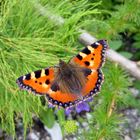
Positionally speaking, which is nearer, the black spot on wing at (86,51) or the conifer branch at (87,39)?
the black spot on wing at (86,51)

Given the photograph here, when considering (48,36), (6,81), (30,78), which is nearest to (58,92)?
(30,78)

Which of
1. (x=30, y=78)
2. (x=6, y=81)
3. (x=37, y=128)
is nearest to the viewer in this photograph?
(x=30, y=78)

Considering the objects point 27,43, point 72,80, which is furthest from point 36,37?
point 72,80

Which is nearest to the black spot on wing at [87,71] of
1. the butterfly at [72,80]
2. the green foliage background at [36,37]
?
the butterfly at [72,80]

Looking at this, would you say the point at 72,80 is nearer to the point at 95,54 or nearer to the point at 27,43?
the point at 95,54

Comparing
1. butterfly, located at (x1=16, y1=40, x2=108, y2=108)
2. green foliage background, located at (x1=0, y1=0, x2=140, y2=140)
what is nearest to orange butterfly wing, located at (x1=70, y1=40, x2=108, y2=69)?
butterfly, located at (x1=16, y1=40, x2=108, y2=108)

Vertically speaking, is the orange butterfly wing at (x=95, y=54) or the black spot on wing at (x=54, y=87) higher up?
the orange butterfly wing at (x=95, y=54)

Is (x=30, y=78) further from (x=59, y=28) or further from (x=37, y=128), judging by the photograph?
(x=37, y=128)

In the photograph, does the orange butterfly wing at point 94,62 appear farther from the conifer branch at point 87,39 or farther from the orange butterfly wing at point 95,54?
the conifer branch at point 87,39
